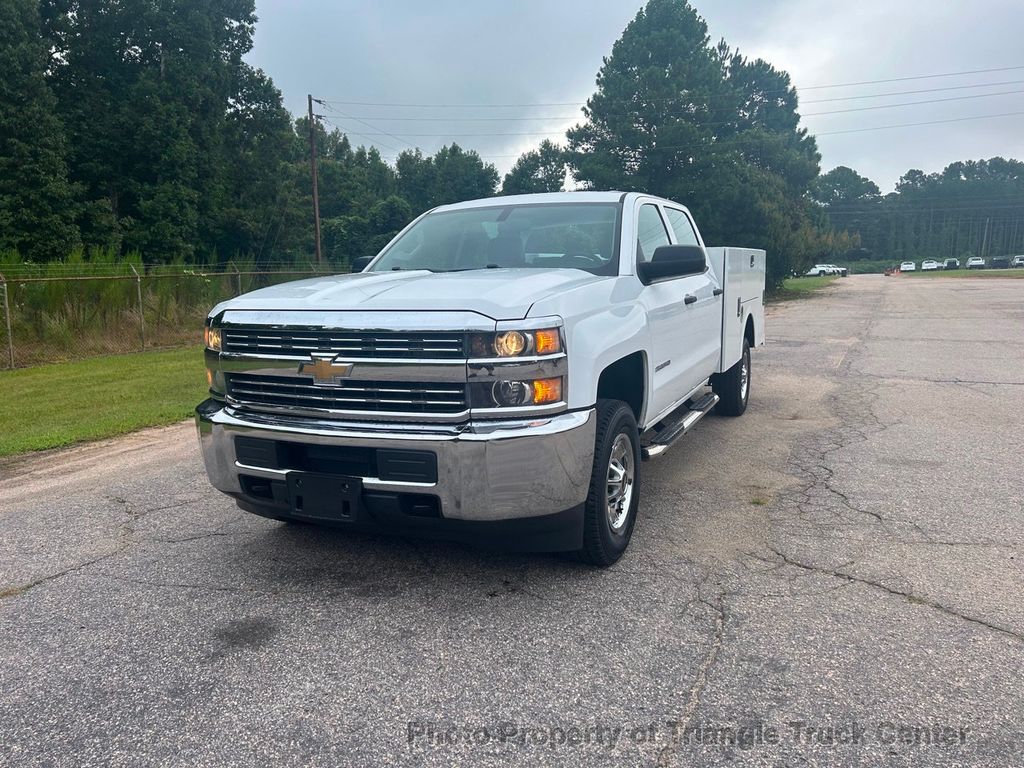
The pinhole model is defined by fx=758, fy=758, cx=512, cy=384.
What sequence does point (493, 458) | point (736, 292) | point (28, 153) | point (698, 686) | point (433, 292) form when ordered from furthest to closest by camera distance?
point (28, 153), point (736, 292), point (433, 292), point (493, 458), point (698, 686)

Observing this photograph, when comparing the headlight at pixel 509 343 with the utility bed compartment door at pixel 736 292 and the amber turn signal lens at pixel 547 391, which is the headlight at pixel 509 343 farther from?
the utility bed compartment door at pixel 736 292

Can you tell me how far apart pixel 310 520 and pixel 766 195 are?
33612 millimetres

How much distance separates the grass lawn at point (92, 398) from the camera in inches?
315

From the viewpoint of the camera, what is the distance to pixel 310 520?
12.0ft

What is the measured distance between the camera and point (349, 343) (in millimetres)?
3514

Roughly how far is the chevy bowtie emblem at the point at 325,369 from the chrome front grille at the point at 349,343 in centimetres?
4

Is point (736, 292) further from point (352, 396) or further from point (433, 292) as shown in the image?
point (352, 396)

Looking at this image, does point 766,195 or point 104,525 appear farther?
point 766,195

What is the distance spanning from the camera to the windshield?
477 cm

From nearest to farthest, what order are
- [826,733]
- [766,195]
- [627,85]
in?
[826,733], [766,195], [627,85]

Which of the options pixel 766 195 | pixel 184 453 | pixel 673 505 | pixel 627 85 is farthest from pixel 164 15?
pixel 673 505

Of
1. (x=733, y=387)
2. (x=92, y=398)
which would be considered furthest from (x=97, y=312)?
(x=733, y=387)

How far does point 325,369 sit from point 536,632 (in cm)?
155

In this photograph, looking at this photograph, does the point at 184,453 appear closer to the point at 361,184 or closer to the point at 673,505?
the point at 673,505
